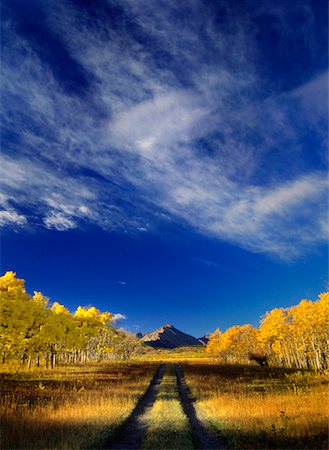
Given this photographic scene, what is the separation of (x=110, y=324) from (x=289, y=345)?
128ft

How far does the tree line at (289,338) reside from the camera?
5256 centimetres

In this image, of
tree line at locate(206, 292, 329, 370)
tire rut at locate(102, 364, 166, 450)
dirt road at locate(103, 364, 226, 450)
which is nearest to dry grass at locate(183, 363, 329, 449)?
dirt road at locate(103, 364, 226, 450)

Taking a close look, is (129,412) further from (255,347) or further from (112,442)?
(255,347)

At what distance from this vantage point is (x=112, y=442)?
36.3 ft

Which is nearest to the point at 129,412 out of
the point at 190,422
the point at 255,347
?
the point at 190,422

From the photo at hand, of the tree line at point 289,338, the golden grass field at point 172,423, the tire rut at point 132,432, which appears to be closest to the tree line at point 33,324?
the golden grass field at point 172,423

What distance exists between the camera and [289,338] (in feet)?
219

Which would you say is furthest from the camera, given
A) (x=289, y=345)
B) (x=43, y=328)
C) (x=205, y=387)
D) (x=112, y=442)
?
(x=289, y=345)

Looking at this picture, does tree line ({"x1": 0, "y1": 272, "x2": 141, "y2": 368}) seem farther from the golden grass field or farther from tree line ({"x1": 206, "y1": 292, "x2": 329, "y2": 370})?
tree line ({"x1": 206, "y1": 292, "x2": 329, "y2": 370})

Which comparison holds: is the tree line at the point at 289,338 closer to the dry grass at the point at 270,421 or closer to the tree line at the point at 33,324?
the tree line at the point at 33,324

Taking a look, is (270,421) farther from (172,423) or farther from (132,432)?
(132,432)

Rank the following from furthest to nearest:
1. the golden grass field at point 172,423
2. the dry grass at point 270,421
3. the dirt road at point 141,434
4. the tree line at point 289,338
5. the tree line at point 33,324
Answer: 1. the tree line at point 289,338
2. the tree line at point 33,324
3. the dirt road at point 141,434
4. the dry grass at point 270,421
5. the golden grass field at point 172,423

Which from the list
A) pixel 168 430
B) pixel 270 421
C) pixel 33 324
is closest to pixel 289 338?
pixel 33 324

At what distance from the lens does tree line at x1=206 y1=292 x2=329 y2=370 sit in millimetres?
52562
